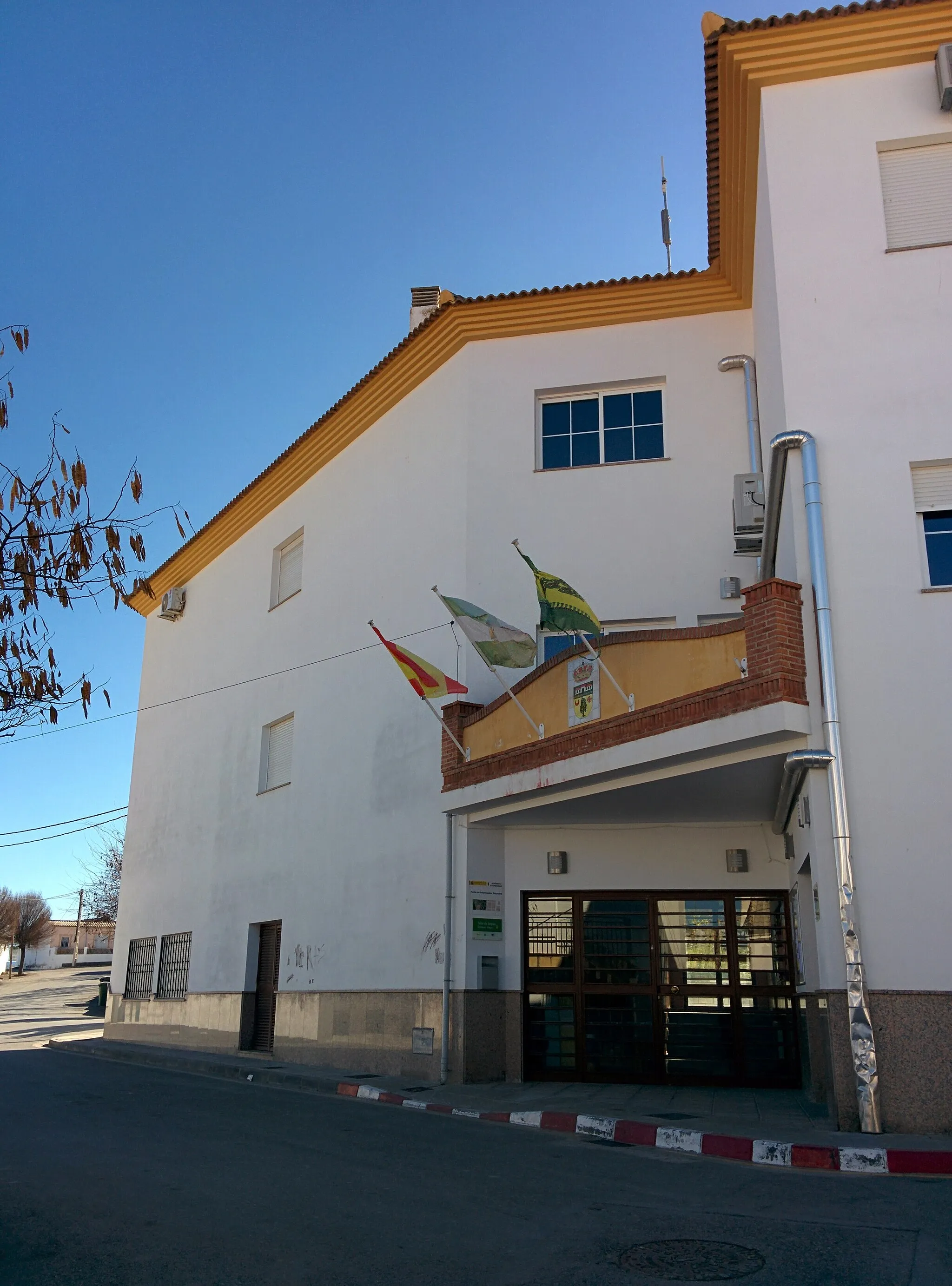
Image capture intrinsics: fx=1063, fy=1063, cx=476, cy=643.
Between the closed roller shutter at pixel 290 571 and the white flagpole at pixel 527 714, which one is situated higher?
the closed roller shutter at pixel 290 571

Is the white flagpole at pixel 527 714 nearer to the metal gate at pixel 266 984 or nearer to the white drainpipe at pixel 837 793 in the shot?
the white drainpipe at pixel 837 793

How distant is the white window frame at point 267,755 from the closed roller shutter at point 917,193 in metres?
11.9

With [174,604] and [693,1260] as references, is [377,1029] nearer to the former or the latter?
[693,1260]

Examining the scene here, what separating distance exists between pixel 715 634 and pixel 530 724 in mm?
2921

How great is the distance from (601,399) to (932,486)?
6.07 metres

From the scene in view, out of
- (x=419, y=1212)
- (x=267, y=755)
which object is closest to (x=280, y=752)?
(x=267, y=755)

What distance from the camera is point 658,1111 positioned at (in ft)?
31.4

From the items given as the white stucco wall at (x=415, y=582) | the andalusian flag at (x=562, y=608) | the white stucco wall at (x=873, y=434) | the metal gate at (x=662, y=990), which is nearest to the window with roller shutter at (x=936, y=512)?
the white stucco wall at (x=873, y=434)

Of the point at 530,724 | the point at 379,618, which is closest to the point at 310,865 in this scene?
the point at 379,618

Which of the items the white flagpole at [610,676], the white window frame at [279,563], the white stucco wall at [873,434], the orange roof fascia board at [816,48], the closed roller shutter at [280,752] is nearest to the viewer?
the white stucco wall at [873,434]

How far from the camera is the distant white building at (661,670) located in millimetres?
8703

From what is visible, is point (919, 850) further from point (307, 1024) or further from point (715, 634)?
point (307, 1024)

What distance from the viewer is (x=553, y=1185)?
6.54 m

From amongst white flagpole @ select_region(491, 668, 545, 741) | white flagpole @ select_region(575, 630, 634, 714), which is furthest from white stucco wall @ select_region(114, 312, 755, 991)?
white flagpole @ select_region(575, 630, 634, 714)
